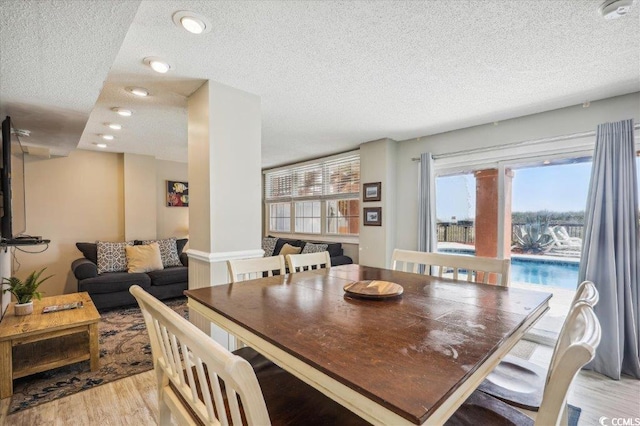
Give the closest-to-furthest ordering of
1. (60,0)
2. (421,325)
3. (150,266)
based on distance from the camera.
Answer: (421,325)
(60,0)
(150,266)

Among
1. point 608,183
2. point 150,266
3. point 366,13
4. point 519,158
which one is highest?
point 366,13

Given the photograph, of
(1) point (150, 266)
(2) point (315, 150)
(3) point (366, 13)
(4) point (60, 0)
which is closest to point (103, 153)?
(1) point (150, 266)

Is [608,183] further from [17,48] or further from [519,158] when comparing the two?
[17,48]

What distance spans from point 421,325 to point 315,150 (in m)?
3.91

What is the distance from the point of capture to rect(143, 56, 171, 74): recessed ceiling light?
191 centimetres

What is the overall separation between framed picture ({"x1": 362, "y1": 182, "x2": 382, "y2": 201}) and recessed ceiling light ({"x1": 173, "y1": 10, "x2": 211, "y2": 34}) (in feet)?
9.50

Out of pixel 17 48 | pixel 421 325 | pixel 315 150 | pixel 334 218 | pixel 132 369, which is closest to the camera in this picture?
pixel 421 325

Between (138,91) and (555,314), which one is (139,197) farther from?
(555,314)

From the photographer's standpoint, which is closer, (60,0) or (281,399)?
(281,399)

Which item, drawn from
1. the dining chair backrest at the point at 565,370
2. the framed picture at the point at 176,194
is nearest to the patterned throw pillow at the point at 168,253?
the framed picture at the point at 176,194

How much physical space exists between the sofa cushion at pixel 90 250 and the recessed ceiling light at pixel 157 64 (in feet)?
11.0

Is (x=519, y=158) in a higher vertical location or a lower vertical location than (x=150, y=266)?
higher

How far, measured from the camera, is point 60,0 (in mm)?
1164

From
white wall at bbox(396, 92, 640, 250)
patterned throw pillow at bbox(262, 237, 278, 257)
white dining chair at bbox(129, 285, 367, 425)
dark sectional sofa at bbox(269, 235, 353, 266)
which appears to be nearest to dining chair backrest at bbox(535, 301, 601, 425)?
white dining chair at bbox(129, 285, 367, 425)
